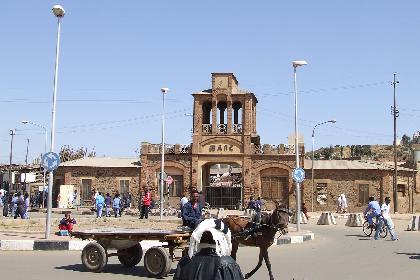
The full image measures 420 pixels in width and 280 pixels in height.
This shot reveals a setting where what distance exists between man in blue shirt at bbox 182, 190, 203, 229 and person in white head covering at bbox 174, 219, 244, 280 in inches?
241

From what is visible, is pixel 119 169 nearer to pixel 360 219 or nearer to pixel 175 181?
pixel 175 181

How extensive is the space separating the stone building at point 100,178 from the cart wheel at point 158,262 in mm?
36688

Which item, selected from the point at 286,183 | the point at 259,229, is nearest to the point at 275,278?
the point at 259,229

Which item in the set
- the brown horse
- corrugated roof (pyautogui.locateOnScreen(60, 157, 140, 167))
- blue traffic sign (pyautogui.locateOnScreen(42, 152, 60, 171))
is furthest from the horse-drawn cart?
corrugated roof (pyautogui.locateOnScreen(60, 157, 140, 167))

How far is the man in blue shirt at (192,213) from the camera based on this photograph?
1197 centimetres

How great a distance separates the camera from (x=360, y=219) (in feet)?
103

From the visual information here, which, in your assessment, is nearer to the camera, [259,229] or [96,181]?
[259,229]

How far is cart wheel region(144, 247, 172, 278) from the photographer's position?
11008 millimetres

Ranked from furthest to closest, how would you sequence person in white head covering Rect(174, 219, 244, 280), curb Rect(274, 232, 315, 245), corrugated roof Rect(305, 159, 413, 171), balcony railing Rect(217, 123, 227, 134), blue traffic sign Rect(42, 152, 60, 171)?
balcony railing Rect(217, 123, 227, 134)
corrugated roof Rect(305, 159, 413, 171)
curb Rect(274, 232, 315, 245)
blue traffic sign Rect(42, 152, 60, 171)
person in white head covering Rect(174, 219, 244, 280)

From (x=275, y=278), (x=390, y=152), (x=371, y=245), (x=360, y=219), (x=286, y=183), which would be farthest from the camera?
(x=390, y=152)

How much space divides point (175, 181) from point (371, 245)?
2855 centimetres

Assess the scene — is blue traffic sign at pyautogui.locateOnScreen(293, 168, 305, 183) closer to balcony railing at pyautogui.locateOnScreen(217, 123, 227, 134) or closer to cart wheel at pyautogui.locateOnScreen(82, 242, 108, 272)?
cart wheel at pyautogui.locateOnScreen(82, 242, 108, 272)

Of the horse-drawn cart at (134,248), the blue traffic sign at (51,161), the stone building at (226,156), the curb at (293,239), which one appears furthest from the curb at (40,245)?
the stone building at (226,156)

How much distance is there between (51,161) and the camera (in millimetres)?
17000
